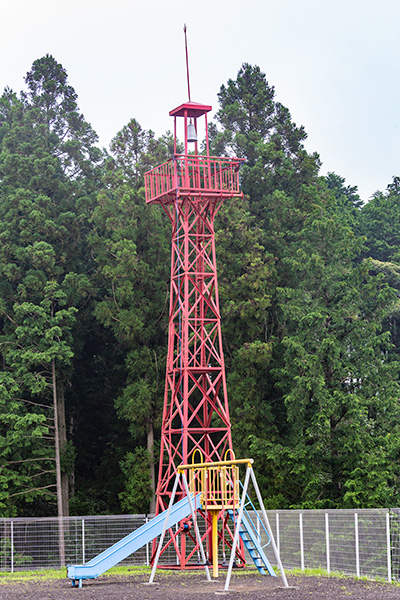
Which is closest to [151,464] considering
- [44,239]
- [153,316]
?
[153,316]

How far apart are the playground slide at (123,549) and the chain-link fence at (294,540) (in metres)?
2.48

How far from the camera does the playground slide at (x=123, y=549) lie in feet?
57.8

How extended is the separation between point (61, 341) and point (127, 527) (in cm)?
1003

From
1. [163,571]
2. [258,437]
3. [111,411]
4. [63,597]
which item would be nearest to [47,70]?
[111,411]

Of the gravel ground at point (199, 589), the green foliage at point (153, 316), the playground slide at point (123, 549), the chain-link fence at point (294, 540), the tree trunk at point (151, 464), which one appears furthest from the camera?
the tree trunk at point (151, 464)

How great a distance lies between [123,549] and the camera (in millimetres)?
18031

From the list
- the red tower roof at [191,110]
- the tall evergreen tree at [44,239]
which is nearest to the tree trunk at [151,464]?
the tall evergreen tree at [44,239]

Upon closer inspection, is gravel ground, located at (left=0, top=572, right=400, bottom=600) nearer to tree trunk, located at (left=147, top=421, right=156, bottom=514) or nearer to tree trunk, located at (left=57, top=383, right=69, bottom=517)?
tree trunk, located at (left=147, top=421, right=156, bottom=514)

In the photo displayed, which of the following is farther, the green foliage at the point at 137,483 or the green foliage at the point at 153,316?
the green foliage at the point at 137,483

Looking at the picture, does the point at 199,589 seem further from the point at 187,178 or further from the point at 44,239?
the point at 44,239

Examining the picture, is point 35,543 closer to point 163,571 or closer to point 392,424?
point 163,571

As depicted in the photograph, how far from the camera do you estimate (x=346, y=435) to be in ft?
95.6

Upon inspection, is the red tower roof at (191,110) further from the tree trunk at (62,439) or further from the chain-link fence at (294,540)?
the tree trunk at (62,439)

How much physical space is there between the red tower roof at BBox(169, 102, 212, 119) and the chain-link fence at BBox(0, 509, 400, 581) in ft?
35.9
